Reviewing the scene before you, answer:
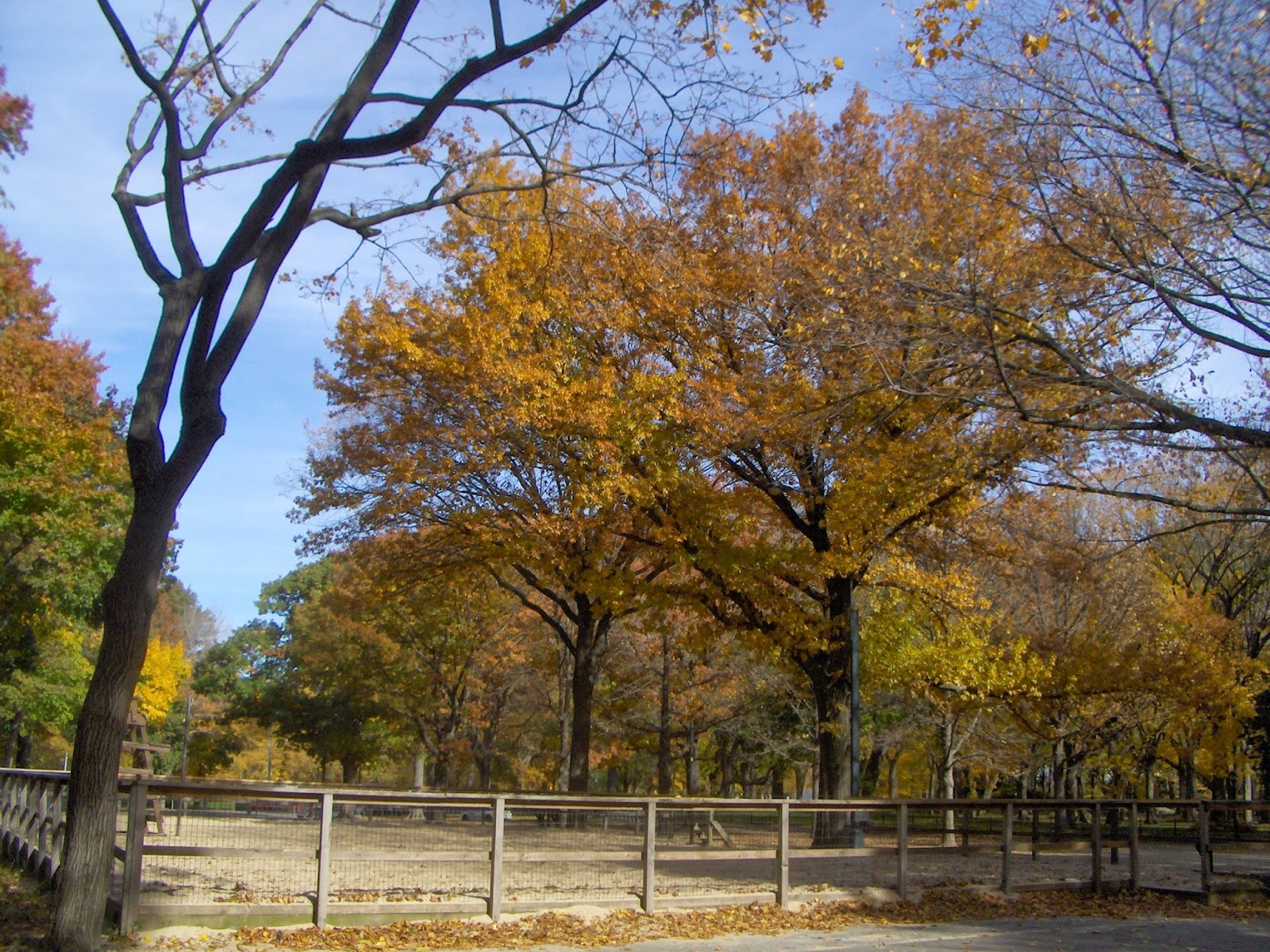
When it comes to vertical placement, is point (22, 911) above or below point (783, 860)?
below

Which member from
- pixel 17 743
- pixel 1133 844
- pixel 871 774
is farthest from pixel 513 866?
pixel 17 743

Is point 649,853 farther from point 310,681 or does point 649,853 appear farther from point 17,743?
point 17,743

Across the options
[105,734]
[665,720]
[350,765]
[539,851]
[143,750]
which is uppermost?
[105,734]

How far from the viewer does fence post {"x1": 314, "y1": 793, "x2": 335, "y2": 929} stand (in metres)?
9.83

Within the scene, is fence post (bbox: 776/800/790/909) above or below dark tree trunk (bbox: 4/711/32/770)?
above

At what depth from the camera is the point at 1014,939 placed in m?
11.6

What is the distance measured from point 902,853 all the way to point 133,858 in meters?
9.14

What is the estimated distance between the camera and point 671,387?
18.6 meters

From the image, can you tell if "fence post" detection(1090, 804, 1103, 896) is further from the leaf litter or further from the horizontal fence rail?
the leaf litter

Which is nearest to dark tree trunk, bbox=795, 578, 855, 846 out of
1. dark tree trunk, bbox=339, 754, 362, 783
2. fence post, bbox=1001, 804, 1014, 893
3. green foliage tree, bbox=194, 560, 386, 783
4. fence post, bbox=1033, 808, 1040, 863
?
fence post, bbox=1033, 808, 1040, 863

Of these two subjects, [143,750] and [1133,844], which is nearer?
[1133,844]

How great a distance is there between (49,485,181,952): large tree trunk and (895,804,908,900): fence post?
30.3 feet

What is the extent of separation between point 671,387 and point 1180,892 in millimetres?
10771

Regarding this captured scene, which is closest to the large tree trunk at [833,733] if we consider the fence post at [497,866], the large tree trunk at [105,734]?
the fence post at [497,866]
